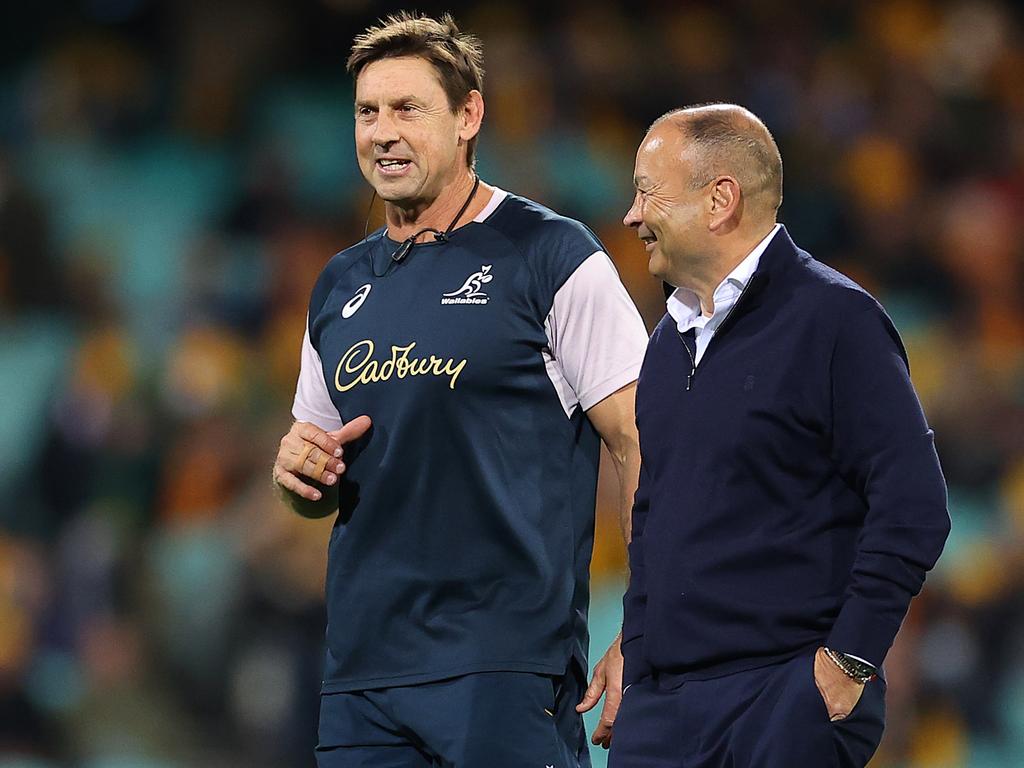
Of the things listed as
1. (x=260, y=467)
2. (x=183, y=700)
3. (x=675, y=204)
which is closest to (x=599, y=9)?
(x=260, y=467)

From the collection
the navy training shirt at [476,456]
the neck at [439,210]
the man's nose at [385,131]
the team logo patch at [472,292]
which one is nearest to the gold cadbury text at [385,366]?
the navy training shirt at [476,456]

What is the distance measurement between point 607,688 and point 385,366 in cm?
70

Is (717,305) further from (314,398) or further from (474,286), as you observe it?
(314,398)

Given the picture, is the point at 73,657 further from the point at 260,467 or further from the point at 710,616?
the point at 710,616

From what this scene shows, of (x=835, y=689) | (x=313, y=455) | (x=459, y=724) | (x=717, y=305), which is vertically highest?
(x=717, y=305)

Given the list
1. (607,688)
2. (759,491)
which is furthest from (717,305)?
(607,688)

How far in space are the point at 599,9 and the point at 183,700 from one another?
3.32m

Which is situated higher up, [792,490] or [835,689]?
[792,490]

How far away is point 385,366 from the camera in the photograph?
2.75m

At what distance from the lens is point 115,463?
580cm

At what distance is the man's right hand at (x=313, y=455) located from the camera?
267 centimetres

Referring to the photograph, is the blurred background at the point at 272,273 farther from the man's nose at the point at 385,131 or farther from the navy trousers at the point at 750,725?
the navy trousers at the point at 750,725

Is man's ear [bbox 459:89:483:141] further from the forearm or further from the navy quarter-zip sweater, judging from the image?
the navy quarter-zip sweater

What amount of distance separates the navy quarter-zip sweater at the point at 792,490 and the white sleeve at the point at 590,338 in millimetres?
394
